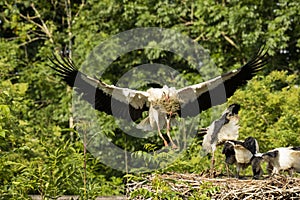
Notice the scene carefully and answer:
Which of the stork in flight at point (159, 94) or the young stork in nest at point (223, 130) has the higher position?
the stork in flight at point (159, 94)

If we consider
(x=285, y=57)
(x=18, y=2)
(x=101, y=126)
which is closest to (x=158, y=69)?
(x=101, y=126)

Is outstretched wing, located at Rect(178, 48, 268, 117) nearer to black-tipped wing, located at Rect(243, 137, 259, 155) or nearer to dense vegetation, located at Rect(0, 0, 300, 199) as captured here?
dense vegetation, located at Rect(0, 0, 300, 199)

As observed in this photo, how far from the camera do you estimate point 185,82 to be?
36.6 feet

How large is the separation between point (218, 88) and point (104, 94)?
→ 118 centimetres

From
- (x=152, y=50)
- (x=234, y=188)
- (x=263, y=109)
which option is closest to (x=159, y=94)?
(x=234, y=188)

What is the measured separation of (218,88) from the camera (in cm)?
632

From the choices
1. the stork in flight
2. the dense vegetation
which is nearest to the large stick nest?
the stork in flight

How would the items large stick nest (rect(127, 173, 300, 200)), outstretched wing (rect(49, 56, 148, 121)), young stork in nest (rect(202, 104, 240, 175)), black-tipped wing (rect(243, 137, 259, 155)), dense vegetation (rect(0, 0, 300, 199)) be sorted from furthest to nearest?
1. dense vegetation (rect(0, 0, 300, 199))
2. outstretched wing (rect(49, 56, 148, 121))
3. young stork in nest (rect(202, 104, 240, 175))
4. black-tipped wing (rect(243, 137, 259, 155))
5. large stick nest (rect(127, 173, 300, 200))

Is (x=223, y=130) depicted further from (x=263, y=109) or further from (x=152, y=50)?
(x=152, y=50)

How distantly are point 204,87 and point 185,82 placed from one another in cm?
493

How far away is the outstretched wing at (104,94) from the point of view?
6.12m

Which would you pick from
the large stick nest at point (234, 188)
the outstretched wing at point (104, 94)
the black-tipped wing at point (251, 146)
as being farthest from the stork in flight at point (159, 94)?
the large stick nest at point (234, 188)

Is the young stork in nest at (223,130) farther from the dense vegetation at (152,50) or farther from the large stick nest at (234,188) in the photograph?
the dense vegetation at (152,50)

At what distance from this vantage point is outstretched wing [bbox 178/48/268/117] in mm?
6207
